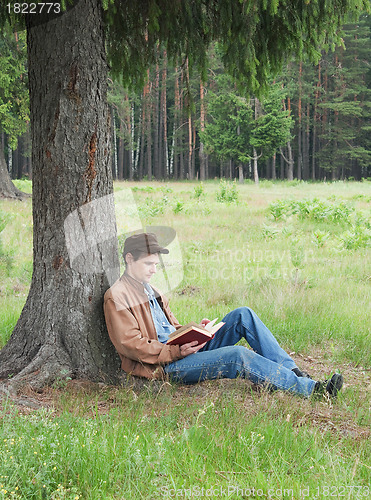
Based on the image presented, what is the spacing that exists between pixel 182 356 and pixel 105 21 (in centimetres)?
293

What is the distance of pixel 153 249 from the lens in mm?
3709

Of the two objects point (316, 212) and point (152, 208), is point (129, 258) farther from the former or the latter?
point (152, 208)

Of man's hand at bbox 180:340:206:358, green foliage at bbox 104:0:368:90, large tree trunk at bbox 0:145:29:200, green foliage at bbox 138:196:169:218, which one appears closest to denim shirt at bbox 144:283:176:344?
man's hand at bbox 180:340:206:358

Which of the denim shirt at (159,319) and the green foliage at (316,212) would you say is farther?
the green foliage at (316,212)

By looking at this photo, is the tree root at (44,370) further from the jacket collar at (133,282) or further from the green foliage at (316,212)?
the green foliage at (316,212)

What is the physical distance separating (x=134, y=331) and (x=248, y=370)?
0.86 meters

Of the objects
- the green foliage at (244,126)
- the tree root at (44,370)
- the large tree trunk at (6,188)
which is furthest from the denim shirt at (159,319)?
the green foliage at (244,126)

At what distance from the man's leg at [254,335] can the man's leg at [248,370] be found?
0.83ft

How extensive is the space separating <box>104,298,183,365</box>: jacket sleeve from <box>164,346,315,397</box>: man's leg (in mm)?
220

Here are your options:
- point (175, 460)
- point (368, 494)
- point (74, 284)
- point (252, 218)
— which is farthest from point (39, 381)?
point (252, 218)

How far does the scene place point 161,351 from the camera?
358 cm

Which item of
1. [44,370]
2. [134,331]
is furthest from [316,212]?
[44,370]

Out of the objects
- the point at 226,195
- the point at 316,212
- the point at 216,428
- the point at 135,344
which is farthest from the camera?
the point at 226,195

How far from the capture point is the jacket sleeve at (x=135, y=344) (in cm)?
355
